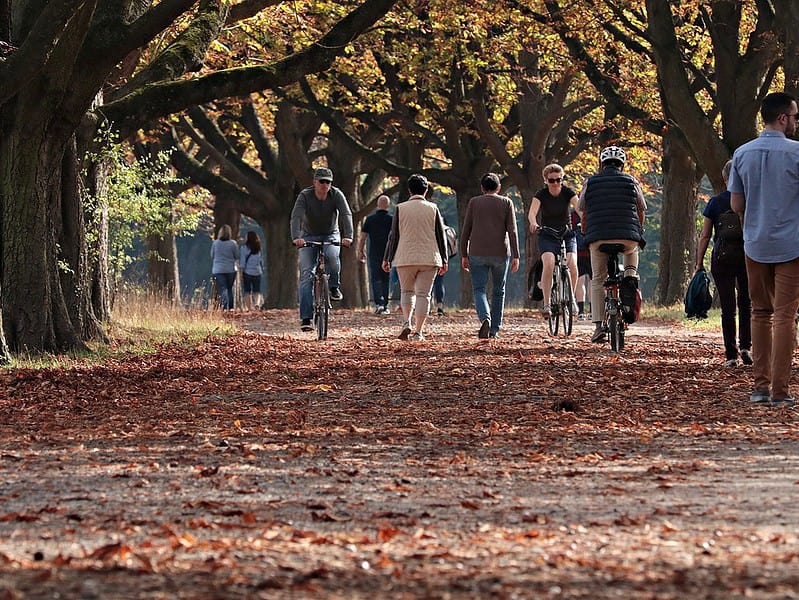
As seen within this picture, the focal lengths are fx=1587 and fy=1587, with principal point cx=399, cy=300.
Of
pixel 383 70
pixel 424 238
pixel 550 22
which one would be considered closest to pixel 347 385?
pixel 424 238

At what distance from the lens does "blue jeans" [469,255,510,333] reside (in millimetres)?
18734

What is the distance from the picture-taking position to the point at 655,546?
17.5ft

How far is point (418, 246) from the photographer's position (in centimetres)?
1803

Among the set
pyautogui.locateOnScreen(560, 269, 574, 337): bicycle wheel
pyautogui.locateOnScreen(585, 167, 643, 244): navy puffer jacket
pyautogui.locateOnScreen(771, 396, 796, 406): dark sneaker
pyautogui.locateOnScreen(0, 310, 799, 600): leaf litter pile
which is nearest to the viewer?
pyautogui.locateOnScreen(0, 310, 799, 600): leaf litter pile

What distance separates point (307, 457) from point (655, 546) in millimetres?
3096

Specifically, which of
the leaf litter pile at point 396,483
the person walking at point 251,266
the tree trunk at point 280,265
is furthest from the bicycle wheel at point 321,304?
the tree trunk at point 280,265

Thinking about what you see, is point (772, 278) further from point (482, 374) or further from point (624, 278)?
point (624, 278)

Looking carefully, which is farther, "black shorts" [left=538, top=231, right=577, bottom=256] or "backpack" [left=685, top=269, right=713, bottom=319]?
"black shorts" [left=538, top=231, right=577, bottom=256]

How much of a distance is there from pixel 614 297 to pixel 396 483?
30.1 feet

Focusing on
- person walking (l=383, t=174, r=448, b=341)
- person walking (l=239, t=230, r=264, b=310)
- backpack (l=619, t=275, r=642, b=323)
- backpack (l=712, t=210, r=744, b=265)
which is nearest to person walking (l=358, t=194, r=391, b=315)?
person walking (l=239, t=230, r=264, b=310)

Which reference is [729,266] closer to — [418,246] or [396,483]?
[418,246]

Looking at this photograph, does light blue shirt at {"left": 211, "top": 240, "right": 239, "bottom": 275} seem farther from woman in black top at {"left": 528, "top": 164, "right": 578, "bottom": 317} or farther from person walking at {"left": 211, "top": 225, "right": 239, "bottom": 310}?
woman in black top at {"left": 528, "top": 164, "right": 578, "bottom": 317}

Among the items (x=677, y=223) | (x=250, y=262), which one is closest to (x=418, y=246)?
(x=677, y=223)

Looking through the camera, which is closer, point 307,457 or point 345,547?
point 345,547
